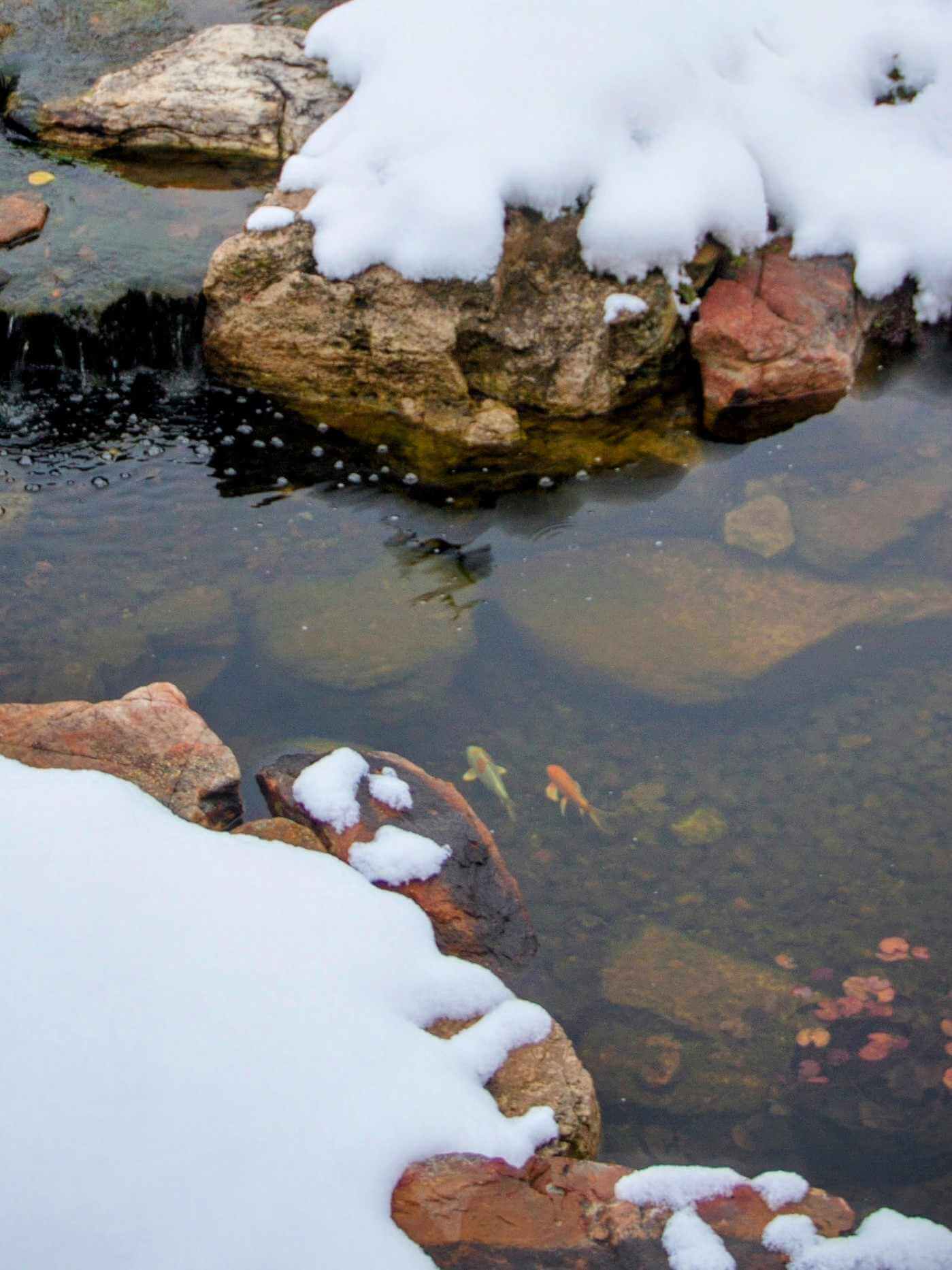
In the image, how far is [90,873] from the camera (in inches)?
141

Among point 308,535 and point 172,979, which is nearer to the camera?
point 172,979

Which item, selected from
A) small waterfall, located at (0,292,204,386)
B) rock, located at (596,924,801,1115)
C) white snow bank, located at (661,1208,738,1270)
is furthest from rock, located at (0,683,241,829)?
small waterfall, located at (0,292,204,386)

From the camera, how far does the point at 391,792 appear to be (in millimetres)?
4512

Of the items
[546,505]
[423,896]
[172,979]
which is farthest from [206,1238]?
[546,505]

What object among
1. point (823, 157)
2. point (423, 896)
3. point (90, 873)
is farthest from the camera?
point (823, 157)

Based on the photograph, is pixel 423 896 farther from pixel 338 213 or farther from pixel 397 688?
pixel 338 213

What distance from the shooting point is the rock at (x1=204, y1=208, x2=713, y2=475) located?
273 inches

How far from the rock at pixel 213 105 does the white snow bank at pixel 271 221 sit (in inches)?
62.7

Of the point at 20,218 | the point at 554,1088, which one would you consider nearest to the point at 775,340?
the point at 554,1088

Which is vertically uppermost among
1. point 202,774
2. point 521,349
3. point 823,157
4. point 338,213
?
point 823,157

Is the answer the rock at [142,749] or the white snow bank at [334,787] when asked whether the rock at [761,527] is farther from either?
the rock at [142,749]

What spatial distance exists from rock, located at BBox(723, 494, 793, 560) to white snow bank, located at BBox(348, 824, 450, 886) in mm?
3207

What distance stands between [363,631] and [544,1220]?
11.7ft

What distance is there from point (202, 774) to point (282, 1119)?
5.98 ft
